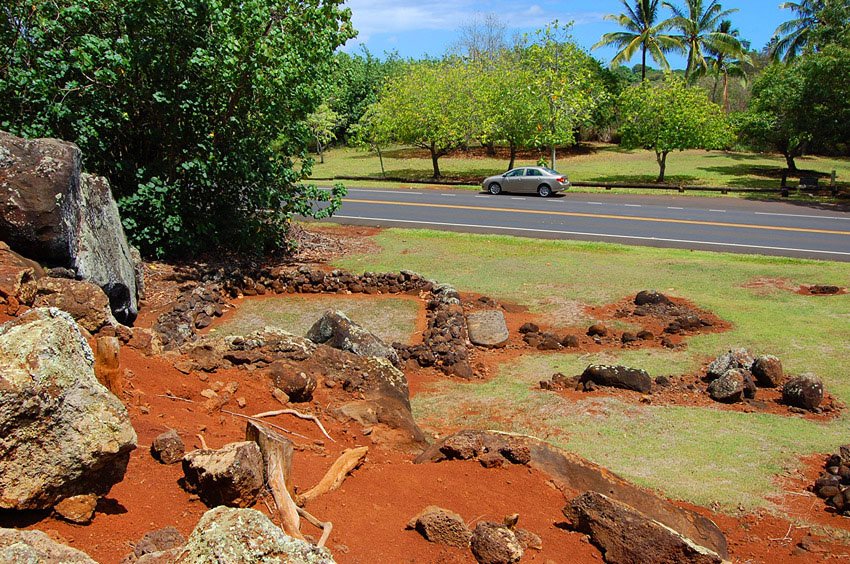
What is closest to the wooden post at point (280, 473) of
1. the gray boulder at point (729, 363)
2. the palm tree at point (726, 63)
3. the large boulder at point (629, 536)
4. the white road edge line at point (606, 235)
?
the large boulder at point (629, 536)

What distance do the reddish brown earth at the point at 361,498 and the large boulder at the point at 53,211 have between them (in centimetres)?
305

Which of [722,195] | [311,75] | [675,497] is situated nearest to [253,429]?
[675,497]

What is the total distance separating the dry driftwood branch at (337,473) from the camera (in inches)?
209

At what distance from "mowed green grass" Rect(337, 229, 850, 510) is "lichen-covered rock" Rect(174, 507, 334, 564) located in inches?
205

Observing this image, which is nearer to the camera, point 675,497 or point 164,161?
point 675,497

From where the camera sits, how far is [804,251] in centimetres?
2181

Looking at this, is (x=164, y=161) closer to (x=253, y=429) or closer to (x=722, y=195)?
(x=253, y=429)

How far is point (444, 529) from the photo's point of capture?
4.90 m

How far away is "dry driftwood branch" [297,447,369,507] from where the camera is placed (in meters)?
5.31

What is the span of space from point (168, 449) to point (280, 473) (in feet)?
2.79

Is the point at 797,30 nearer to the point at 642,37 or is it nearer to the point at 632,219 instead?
the point at 642,37

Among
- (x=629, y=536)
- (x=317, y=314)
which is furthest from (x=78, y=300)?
(x=317, y=314)

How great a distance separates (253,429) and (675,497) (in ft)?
13.8

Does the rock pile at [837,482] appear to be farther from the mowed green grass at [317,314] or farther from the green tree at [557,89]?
the green tree at [557,89]
